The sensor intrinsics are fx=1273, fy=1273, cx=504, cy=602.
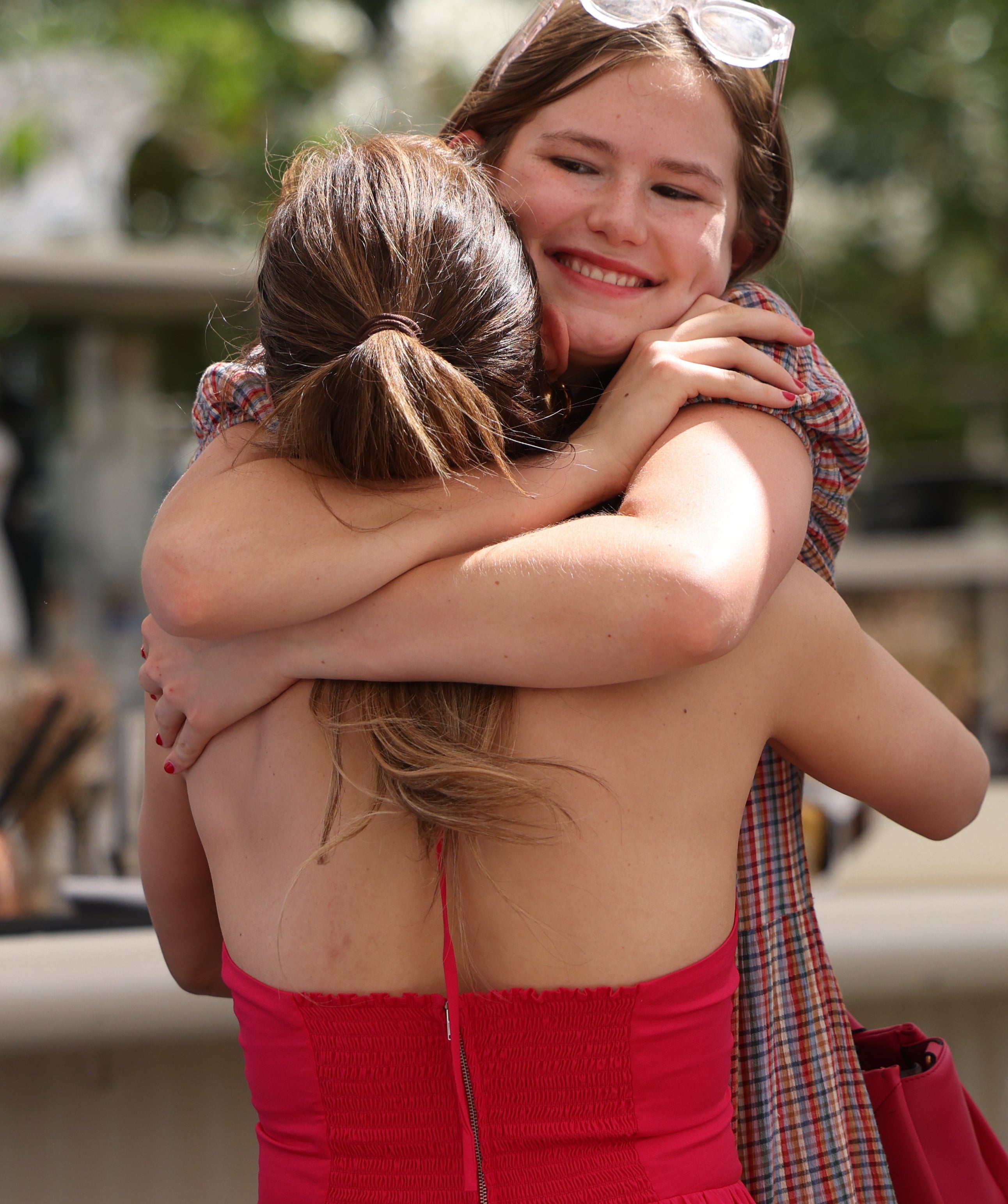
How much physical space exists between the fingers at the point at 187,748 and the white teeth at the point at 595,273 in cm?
51

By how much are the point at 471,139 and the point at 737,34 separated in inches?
10.0

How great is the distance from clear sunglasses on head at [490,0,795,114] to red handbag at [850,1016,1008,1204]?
2.87ft

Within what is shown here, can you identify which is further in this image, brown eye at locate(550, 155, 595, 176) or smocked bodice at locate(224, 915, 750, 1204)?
brown eye at locate(550, 155, 595, 176)

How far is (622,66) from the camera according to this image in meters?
1.09

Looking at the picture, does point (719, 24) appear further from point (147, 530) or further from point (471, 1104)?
point (147, 530)

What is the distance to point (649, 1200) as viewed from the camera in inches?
34.1

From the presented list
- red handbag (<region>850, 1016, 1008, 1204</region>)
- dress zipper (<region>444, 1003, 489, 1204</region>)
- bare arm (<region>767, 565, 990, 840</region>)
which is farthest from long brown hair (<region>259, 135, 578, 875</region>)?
red handbag (<region>850, 1016, 1008, 1204</region>)

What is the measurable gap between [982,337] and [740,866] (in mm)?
9241

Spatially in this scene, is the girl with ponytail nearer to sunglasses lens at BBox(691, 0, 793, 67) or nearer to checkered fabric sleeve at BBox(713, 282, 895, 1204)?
checkered fabric sleeve at BBox(713, 282, 895, 1204)

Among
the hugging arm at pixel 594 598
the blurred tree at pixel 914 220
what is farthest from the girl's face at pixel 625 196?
the blurred tree at pixel 914 220

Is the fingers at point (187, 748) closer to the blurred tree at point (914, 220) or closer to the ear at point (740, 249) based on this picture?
the ear at point (740, 249)

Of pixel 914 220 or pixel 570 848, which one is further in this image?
pixel 914 220

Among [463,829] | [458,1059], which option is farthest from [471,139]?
[458,1059]

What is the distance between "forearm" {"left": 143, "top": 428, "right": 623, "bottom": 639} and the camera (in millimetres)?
875
